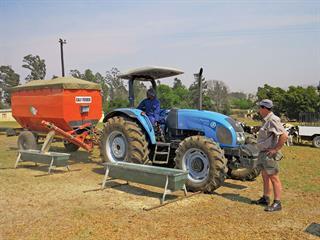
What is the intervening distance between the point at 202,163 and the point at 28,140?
23.0 feet

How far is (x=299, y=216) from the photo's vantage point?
18.1 feet

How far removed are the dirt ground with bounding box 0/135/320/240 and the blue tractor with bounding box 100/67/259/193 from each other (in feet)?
1.54

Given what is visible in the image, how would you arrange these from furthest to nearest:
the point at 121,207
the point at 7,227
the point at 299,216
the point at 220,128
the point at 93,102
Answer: the point at 93,102 → the point at 220,128 → the point at 121,207 → the point at 299,216 → the point at 7,227

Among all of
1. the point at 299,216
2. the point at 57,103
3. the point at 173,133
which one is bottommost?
the point at 299,216

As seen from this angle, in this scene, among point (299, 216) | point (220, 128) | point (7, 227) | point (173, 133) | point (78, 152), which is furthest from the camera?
point (78, 152)

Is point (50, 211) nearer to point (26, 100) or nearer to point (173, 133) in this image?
point (173, 133)

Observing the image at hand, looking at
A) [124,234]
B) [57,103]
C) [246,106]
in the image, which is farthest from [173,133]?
[246,106]

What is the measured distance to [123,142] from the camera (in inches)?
336

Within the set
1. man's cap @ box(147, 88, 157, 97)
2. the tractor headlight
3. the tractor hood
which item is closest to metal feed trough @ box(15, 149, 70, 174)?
man's cap @ box(147, 88, 157, 97)

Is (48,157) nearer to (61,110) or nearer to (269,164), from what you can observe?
(61,110)

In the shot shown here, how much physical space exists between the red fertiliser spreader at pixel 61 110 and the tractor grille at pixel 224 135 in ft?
14.6

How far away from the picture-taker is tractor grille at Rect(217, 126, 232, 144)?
6984 millimetres

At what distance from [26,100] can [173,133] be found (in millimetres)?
6234

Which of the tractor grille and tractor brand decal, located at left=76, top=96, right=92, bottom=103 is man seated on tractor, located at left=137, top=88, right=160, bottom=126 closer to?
the tractor grille
